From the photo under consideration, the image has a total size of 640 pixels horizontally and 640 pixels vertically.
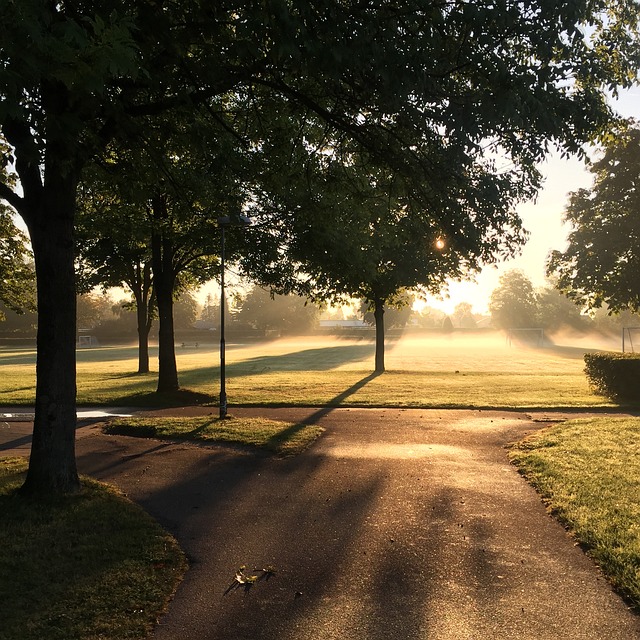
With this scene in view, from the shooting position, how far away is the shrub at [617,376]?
1788 cm

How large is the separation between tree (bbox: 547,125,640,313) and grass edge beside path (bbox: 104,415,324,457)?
64.9 feet

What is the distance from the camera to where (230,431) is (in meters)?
12.0

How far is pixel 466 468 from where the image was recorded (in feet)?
29.4

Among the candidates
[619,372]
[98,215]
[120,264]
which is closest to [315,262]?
[98,215]

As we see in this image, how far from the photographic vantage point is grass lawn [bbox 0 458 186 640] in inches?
157

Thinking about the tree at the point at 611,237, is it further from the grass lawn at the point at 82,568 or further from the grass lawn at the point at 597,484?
the grass lawn at the point at 82,568

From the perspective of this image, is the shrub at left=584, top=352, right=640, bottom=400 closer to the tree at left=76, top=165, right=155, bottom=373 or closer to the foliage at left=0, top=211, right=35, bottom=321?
the tree at left=76, top=165, right=155, bottom=373

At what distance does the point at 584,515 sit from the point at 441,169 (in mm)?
4522

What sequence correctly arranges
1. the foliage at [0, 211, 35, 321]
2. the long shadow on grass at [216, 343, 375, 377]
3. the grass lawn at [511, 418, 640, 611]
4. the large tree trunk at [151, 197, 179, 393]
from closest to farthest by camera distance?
1. the grass lawn at [511, 418, 640, 611]
2. the large tree trunk at [151, 197, 179, 393]
3. the foliage at [0, 211, 35, 321]
4. the long shadow on grass at [216, 343, 375, 377]

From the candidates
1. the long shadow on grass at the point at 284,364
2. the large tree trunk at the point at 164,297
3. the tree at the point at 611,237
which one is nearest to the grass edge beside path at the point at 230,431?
the large tree trunk at the point at 164,297

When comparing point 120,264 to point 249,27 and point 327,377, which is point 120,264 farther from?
point 249,27

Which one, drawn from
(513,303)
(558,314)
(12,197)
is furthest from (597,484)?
(513,303)

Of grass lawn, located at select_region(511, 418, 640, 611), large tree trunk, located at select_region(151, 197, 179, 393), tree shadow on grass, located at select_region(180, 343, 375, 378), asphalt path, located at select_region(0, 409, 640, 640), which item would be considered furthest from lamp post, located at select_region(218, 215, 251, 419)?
tree shadow on grass, located at select_region(180, 343, 375, 378)

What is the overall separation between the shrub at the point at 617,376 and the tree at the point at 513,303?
313 ft
